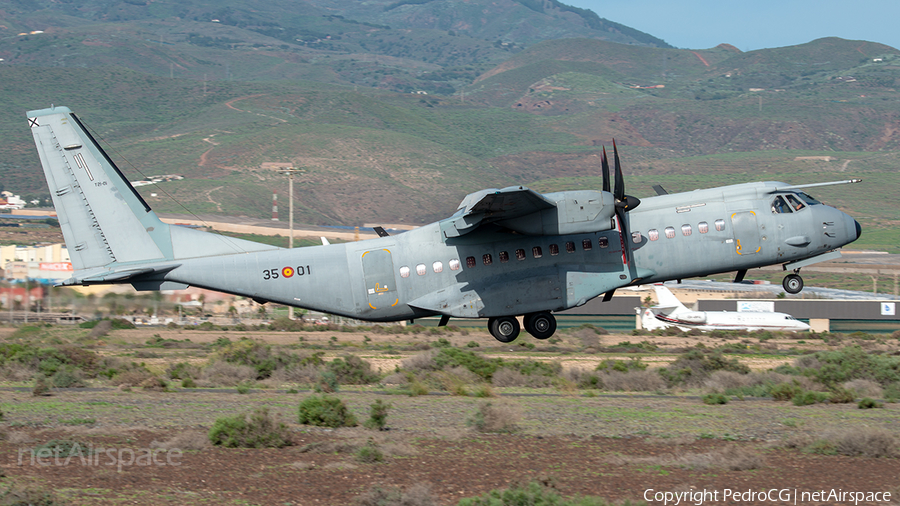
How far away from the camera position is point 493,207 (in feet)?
72.1

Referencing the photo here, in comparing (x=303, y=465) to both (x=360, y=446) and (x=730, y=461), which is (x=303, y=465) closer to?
(x=360, y=446)

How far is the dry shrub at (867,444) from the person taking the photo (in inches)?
746

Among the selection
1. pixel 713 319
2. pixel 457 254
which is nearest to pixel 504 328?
pixel 457 254

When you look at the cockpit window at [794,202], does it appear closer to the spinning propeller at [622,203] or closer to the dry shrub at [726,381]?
the spinning propeller at [622,203]

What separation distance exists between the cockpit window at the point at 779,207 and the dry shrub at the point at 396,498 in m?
15.0

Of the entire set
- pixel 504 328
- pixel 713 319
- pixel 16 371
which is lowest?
pixel 16 371

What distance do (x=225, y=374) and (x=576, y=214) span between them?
19.1 m

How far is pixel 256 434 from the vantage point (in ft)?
66.0

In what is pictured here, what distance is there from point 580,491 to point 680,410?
1188 centimetres

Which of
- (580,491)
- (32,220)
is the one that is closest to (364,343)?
(580,491)

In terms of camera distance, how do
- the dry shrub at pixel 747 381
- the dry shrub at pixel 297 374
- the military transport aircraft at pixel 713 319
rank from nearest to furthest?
the dry shrub at pixel 747 381 < the dry shrub at pixel 297 374 < the military transport aircraft at pixel 713 319

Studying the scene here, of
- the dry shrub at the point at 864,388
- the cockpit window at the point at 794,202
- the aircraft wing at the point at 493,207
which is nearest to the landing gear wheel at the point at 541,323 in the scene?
the aircraft wing at the point at 493,207

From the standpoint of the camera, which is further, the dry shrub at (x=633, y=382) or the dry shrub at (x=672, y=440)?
the dry shrub at (x=633, y=382)

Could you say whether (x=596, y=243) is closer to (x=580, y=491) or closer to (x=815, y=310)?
(x=580, y=491)
